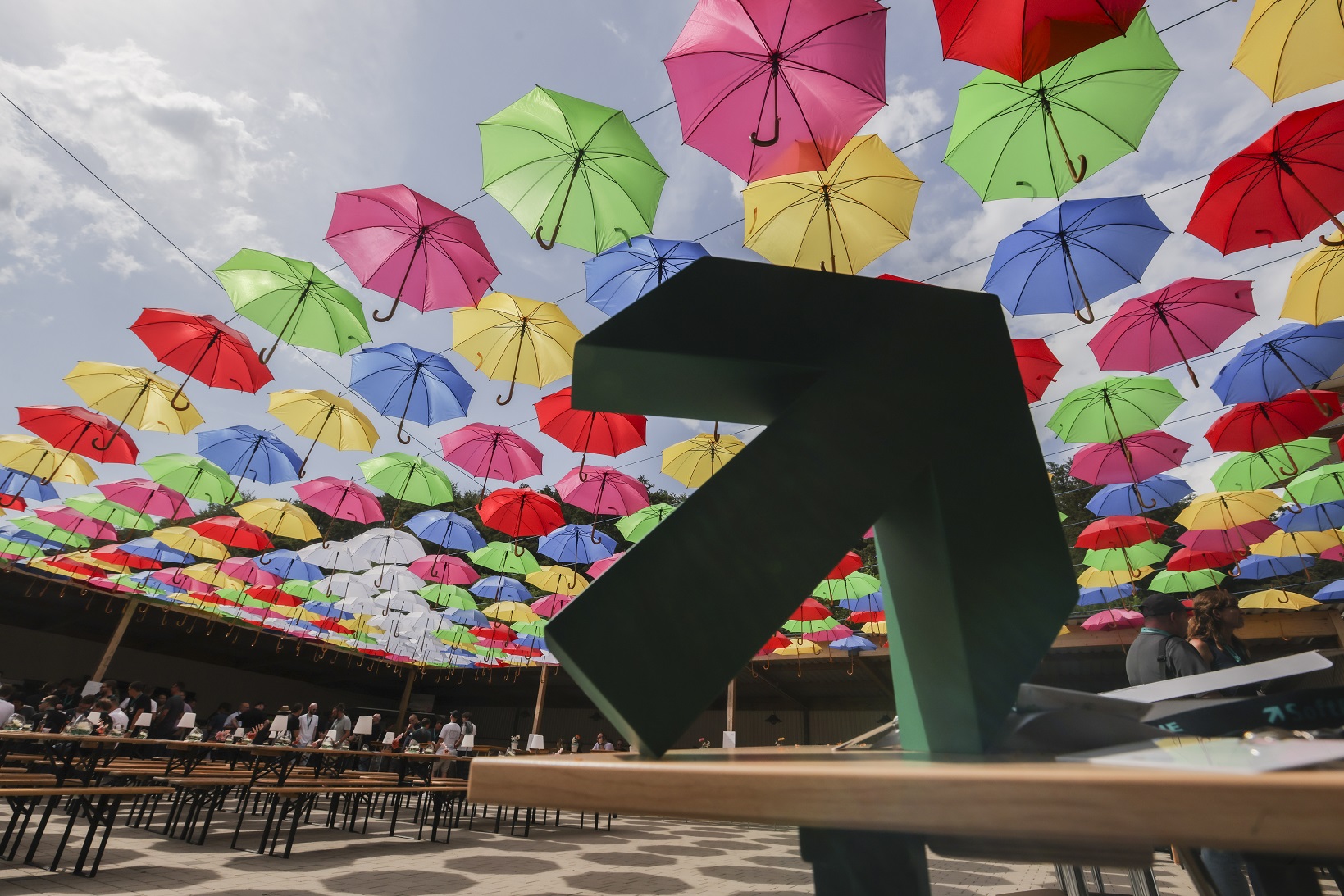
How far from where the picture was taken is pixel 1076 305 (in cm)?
602

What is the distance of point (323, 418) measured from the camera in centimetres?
807

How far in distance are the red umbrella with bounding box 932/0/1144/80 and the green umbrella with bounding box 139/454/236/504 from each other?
11.1 m

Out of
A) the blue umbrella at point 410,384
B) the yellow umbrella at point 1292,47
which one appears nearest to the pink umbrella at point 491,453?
the blue umbrella at point 410,384

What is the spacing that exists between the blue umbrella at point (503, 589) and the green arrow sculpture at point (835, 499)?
43.7ft

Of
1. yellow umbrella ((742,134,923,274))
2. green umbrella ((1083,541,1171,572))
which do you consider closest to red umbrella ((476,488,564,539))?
yellow umbrella ((742,134,923,274))

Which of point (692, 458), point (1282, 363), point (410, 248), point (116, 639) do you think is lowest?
point (116, 639)

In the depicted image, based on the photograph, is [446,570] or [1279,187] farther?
[446,570]

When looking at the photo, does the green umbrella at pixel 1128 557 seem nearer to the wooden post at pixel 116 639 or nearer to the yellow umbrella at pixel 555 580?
the yellow umbrella at pixel 555 580

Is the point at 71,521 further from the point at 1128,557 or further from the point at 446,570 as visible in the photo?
the point at 1128,557

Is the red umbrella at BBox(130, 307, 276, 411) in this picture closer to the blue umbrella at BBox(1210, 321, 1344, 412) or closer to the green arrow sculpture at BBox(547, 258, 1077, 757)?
the green arrow sculpture at BBox(547, 258, 1077, 757)

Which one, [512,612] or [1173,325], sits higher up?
[1173,325]

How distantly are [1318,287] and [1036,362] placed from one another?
2.12 metres

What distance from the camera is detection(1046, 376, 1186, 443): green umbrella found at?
23.1 ft

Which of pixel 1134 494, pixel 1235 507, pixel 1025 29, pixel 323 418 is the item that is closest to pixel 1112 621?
pixel 1134 494
